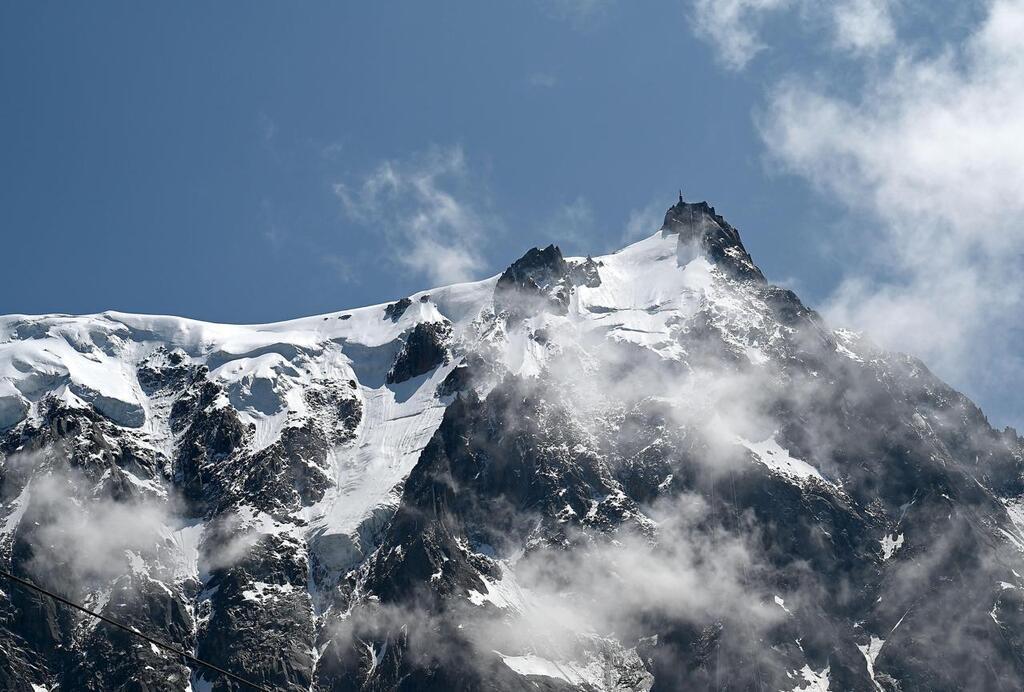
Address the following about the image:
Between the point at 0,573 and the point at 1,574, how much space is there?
854 millimetres

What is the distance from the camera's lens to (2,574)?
144 ft

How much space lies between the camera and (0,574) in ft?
144

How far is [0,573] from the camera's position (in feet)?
146

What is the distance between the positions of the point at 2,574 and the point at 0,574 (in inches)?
3.9

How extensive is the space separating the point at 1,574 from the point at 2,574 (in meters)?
0.19

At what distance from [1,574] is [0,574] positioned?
0.38ft

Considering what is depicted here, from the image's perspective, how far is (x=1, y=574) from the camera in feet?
144

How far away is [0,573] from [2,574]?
2.18 ft
